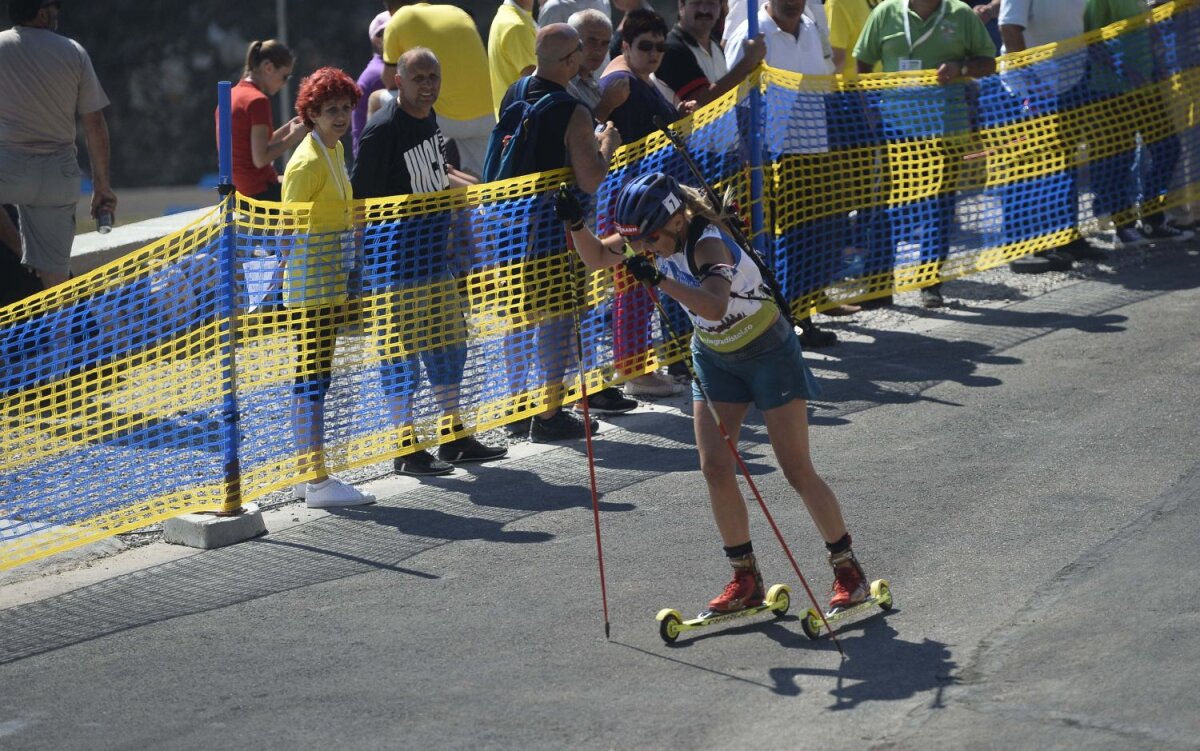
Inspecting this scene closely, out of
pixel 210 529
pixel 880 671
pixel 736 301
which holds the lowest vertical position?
pixel 880 671

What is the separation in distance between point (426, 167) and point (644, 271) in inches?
131

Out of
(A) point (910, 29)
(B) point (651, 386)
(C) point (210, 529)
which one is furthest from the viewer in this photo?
(A) point (910, 29)

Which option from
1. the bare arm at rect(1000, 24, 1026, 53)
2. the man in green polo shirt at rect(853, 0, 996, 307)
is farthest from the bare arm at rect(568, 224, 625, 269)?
the bare arm at rect(1000, 24, 1026, 53)

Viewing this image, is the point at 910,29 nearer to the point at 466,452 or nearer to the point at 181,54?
the point at 466,452

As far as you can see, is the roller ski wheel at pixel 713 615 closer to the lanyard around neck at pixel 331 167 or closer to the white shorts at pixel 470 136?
the lanyard around neck at pixel 331 167

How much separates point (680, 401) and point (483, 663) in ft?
13.8

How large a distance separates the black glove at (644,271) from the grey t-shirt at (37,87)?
484 cm

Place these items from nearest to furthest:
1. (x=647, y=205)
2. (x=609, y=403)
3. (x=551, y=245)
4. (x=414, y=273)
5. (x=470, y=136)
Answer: (x=647, y=205)
(x=414, y=273)
(x=551, y=245)
(x=609, y=403)
(x=470, y=136)

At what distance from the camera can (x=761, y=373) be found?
20.3ft

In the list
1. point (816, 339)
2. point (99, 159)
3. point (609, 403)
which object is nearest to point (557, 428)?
point (609, 403)

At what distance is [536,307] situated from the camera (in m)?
8.98

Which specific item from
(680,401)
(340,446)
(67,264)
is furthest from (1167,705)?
(67,264)

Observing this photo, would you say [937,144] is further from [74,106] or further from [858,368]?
[74,106]

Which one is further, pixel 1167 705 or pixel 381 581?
pixel 381 581
